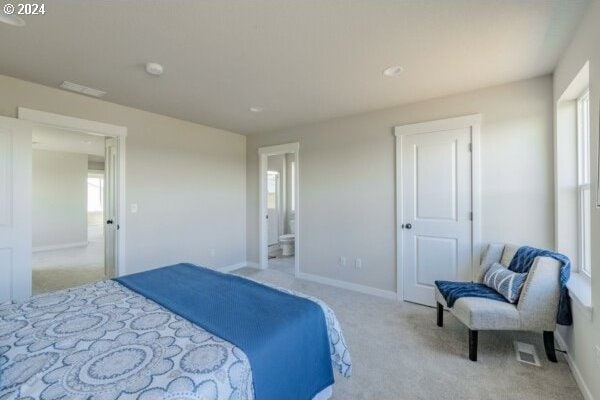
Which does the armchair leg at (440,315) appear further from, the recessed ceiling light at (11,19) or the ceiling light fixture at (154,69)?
the recessed ceiling light at (11,19)

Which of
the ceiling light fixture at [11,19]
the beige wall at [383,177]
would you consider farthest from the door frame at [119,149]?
the beige wall at [383,177]

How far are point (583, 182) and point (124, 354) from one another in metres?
3.42

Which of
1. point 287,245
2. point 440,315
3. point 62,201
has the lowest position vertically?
point 440,315

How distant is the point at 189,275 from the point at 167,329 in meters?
0.93

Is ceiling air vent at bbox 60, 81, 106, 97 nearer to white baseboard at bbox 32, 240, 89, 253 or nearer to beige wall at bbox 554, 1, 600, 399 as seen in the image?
beige wall at bbox 554, 1, 600, 399

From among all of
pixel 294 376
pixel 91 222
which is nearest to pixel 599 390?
pixel 294 376

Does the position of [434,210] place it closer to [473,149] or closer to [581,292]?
[473,149]

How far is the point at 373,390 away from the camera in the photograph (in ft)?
6.09

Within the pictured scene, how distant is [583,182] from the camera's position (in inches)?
92.8

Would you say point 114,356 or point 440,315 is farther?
point 440,315

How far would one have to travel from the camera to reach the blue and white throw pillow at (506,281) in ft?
7.31

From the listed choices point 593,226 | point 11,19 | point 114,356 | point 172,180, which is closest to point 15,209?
point 172,180

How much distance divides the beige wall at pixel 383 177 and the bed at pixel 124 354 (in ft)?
7.14

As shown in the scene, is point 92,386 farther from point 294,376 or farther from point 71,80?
point 71,80
